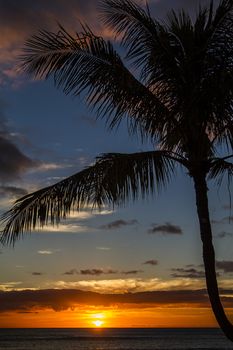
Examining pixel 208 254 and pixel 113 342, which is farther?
pixel 113 342

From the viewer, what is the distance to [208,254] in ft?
29.1

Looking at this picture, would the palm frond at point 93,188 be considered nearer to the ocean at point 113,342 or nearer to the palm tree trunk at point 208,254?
the palm tree trunk at point 208,254

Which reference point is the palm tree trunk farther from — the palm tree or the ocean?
the ocean

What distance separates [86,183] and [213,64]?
2.66 meters

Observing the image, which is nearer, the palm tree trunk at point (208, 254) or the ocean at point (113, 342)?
the palm tree trunk at point (208, 254)

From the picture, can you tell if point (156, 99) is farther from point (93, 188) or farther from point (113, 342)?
point (113, 342)

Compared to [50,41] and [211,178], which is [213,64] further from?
[50,41]

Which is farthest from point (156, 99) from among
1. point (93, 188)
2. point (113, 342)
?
point (113, 342)

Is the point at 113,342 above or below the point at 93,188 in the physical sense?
Answer: below

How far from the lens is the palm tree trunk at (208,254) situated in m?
8.66

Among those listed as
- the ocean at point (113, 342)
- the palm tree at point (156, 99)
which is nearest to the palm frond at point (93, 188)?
the palm tree at point (156, 99)

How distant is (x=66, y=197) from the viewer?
32.2ft

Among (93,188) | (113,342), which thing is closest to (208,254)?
(93,188)

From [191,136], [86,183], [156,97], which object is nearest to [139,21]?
[156,97]
